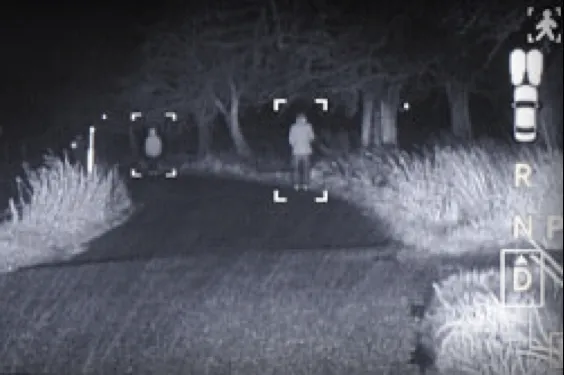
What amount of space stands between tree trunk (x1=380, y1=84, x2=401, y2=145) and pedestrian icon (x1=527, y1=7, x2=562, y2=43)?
0.41m

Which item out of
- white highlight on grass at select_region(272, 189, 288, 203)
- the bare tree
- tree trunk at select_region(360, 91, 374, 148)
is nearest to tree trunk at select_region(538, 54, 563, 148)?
the bare tree

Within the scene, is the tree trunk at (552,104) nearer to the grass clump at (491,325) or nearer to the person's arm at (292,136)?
the grass clump at (491,325)

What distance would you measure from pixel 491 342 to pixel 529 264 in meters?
0.24

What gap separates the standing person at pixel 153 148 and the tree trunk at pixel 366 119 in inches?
22.1

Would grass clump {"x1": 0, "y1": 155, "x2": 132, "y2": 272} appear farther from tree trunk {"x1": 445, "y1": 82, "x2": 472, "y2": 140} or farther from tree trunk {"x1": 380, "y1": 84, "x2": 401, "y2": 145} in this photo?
tree trunk {"x1": 445, "y1": 82, "x2": 472, "y2": 140}

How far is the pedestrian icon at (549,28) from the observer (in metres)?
2.52

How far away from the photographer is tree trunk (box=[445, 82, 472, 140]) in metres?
2.53

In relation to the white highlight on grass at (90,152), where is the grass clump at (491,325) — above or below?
below

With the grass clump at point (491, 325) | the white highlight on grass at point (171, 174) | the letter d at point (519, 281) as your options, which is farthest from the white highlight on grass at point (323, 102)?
the letter d at point (519, 281)

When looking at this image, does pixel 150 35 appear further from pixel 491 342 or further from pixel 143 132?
pixel 491 342

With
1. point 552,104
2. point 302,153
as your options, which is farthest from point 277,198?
point 552,104

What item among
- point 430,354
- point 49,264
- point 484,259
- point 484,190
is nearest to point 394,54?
point 484,190

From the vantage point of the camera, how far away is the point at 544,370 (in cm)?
252

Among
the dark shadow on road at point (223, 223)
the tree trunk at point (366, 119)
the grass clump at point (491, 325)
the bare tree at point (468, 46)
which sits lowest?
the grass clump at point (491, 325)
